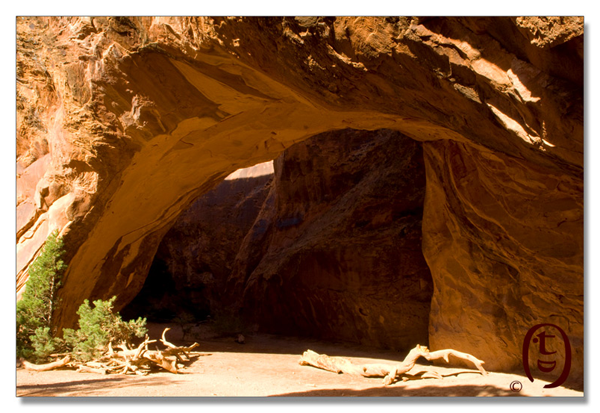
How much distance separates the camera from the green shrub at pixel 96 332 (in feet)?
23.4

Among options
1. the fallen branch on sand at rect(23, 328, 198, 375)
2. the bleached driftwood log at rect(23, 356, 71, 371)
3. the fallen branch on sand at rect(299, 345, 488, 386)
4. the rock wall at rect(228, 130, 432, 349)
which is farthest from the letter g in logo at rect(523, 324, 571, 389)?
the bleached driftwood log at rect(23, 356, 71, 371)

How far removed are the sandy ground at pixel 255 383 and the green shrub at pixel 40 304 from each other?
0.35 metres

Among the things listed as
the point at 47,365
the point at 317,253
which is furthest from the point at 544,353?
the point at 47,365

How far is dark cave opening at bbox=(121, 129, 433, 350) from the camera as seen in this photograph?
34.8 feet

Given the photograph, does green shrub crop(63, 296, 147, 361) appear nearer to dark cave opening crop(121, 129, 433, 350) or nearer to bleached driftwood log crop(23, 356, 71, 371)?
bleached driftwood log crop(23, 356, 71, 371)

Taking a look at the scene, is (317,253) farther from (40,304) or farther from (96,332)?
(40,304)

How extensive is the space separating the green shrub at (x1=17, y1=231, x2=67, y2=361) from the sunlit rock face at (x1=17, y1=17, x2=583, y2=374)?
0.91ft

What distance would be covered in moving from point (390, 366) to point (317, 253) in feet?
15.6

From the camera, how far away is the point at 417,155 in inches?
456

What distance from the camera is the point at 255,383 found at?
6.66 m

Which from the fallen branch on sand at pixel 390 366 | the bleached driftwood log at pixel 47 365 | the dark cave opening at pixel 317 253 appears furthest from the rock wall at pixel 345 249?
the bleached driftwood log at pixel 47 365

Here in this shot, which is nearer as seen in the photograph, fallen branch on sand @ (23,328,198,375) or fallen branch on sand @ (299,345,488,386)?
fallen branch on sand @ (23,328,198,375)

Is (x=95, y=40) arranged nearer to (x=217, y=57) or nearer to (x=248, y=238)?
(x=217, y=57)

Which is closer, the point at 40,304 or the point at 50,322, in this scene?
the point at 40,304
